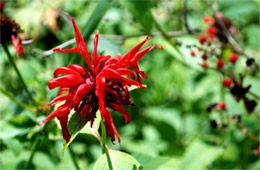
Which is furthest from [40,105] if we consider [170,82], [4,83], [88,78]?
[170,82]

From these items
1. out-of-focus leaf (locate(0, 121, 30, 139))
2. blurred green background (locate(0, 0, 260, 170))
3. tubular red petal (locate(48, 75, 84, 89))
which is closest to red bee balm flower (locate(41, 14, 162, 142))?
tubular red petal (locate(48, 75, 84, 89))

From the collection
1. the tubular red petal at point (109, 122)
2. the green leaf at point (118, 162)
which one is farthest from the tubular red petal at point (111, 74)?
the green leaf at point (118, 162)

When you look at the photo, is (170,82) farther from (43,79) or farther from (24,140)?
(24,140)

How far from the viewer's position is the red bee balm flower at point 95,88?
44.6 inches

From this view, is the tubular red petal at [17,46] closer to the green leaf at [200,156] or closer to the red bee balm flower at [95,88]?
the red bee balm flower at [95,88]

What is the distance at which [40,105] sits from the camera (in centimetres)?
178

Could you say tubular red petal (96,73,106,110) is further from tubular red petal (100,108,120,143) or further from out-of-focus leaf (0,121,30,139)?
out-of-focus leaf (0,121,30,139)

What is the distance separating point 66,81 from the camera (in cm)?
117

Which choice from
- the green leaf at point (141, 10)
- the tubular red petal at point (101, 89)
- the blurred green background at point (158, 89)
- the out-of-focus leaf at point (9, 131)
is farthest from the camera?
the blurred green background at point (158, 89)

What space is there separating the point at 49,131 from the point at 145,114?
156cm

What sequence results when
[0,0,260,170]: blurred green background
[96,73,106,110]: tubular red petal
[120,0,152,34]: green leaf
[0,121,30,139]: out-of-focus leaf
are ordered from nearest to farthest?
[96,73,106,110]: tubular red petal < [120,0,152,34]: green leaf < [0,121,30,139]: out-of-focus leaf < [0,0,260,170]: blurred green background

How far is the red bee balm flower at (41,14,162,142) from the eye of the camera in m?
1.13

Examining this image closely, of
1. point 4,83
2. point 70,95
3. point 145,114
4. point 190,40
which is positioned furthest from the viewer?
point 145,114

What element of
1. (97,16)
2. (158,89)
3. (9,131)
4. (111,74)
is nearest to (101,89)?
(111,74)
